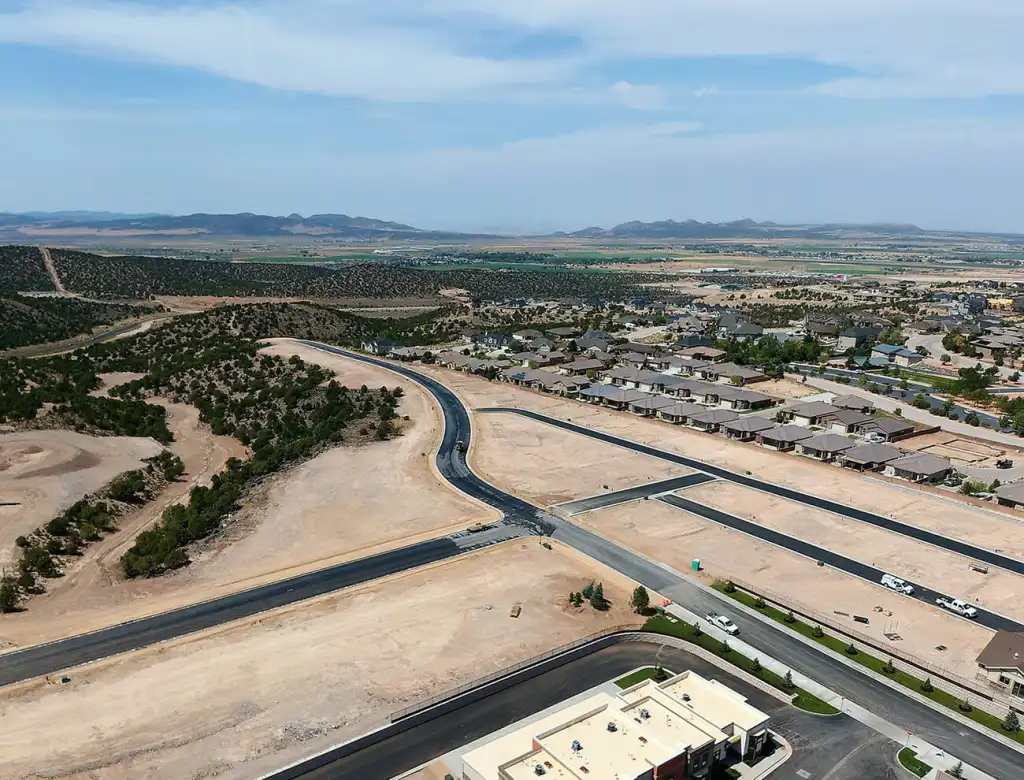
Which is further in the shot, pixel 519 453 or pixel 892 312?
pixel 892 312

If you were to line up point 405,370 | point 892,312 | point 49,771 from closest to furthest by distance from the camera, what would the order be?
point 49,771 → point 405,370 → point 892,312

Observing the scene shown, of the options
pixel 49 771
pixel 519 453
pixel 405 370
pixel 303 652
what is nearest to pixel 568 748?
pixel 303 652

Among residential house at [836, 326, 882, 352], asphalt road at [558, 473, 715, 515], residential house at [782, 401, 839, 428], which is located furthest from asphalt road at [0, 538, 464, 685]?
residential house at [836, 326, 882, 352]

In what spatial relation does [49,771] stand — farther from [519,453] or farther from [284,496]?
[519,453]

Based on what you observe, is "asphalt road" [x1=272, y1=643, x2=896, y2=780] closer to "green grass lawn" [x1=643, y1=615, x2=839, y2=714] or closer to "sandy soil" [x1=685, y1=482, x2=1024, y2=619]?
"green grass lawn" [x1=643, y1=615, x2=839, y2=714]

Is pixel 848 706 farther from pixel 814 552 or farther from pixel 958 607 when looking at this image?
pixel 814 552

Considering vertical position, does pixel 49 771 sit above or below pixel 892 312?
below
